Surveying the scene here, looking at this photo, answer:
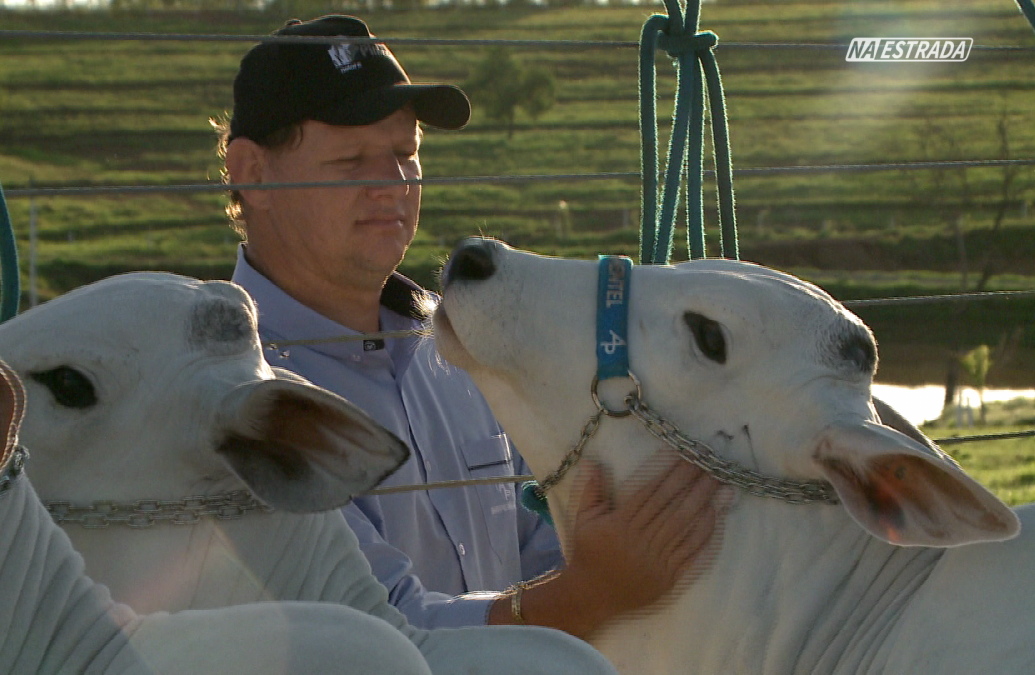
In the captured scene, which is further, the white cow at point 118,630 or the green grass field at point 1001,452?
the green grass field at point 1001,452

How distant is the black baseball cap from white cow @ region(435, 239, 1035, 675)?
40.6 inches

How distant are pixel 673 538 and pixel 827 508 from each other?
23 centimetres

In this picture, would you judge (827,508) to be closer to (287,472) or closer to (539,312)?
(539,312)

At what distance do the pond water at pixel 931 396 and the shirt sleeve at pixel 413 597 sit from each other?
21126 mm

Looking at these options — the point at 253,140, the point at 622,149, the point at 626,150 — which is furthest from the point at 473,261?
the point at 626,150

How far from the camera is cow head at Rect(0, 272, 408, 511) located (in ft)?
5.86

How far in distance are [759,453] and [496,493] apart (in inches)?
40.4

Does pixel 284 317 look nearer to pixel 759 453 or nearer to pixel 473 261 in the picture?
pixel 473 261

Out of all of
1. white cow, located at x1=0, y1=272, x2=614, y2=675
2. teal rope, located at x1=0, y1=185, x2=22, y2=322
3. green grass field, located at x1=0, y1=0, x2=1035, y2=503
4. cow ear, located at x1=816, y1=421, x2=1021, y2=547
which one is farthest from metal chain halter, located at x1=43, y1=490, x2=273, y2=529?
green grass field, located at x1=0, y1=0, x2=1035, y2=503

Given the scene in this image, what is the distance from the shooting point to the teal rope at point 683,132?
2.68 metres

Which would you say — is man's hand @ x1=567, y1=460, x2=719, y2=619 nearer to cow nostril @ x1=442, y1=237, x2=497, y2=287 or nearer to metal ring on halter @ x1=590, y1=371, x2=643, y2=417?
metal ring on halter @ x1=590, y1=371, x2=643, y2=417

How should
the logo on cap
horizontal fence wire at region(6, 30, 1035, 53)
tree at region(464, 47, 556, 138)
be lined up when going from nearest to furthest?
horizontal fence wire at region(6, 30, 1035, 53) → the logo on cap → tree at region(464, 47, 556, 138)

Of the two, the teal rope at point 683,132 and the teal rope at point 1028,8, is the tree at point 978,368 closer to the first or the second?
the teal rope at point 1028,8

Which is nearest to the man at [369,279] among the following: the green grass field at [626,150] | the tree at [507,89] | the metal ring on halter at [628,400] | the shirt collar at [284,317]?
the shirt collar at [284,317]
